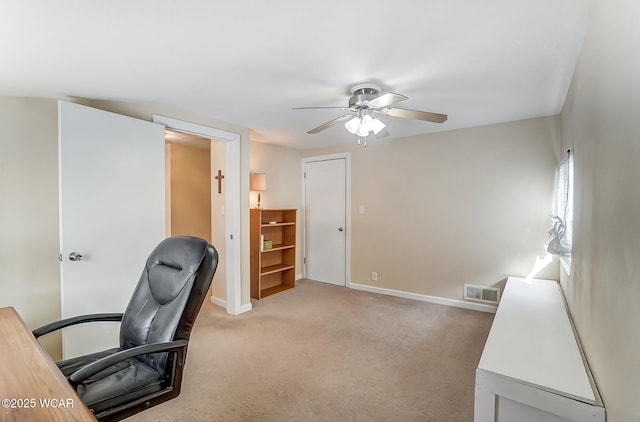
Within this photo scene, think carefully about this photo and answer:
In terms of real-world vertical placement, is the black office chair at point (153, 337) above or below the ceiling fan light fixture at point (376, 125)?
below

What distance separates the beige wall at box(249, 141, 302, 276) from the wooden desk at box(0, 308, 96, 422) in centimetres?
334

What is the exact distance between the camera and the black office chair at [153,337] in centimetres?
126

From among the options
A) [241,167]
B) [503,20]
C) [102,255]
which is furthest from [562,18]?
[102,255]

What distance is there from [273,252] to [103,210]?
255cm

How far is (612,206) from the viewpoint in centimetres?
107

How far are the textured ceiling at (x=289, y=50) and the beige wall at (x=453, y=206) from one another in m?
0.79

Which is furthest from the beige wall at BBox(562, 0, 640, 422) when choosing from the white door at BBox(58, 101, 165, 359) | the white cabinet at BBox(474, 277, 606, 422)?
the white door at BBox(58, 101, 165, 359)

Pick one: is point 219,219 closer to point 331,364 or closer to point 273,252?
point 273,252

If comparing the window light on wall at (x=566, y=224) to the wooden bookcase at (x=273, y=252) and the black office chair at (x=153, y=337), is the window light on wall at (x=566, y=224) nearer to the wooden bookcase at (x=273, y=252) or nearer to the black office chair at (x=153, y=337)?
the black office chair at (x=153, y=337)

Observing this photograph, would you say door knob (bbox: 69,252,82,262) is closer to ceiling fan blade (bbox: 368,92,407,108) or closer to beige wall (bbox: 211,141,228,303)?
beige wall (bbox: 211,141,228,303)

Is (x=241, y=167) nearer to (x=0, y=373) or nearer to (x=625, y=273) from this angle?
(x=0, y=373)

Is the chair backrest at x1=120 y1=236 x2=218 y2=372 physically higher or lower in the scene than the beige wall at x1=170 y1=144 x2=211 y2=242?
lower

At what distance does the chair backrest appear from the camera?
1471 mm

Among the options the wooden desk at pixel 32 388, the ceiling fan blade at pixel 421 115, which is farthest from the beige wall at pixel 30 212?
the ceiling fan blade at pixel 421 115
